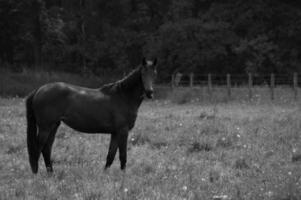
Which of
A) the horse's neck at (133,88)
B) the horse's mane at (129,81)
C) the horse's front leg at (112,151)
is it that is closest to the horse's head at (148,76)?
the horse's mane at (129,81)

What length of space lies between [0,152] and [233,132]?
5.50 meters

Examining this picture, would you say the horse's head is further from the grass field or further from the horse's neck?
the grass field

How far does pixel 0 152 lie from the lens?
9.66 m

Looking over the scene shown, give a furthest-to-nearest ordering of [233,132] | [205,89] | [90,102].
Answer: [205,89]
[233,132]
[90,102]

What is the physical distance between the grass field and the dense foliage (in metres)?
24.4

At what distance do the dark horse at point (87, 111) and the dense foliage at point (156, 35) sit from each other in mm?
28364

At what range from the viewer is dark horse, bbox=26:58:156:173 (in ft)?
25.5

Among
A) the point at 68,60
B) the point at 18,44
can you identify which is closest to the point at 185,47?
the point at 68,60

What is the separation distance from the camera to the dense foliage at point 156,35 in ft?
124

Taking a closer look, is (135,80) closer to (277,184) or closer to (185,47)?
(277,184)

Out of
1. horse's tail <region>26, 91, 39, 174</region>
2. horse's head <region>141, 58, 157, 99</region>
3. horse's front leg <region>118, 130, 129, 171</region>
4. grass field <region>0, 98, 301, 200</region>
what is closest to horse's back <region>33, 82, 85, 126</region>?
horse's tail <region>26, 91, 39, 174</region>

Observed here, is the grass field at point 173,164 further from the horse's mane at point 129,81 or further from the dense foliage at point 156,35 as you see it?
the dense foliage at point 156,35

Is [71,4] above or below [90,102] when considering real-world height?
below

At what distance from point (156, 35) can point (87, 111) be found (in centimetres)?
3415
